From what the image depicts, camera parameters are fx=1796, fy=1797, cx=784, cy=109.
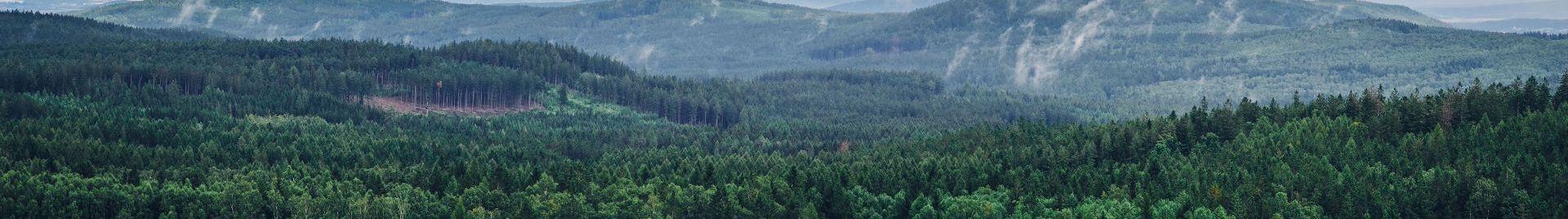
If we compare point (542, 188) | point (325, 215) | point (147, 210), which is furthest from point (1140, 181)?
point (147, 210)

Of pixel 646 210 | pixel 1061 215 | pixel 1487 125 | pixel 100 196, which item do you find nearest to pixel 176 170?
pixel 100 196

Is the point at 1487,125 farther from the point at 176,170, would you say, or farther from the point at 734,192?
the point at 176,170

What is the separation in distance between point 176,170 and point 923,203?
79651 mm

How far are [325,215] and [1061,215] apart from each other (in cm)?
6714

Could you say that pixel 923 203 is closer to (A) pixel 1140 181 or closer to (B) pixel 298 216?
(A) pixel 1140 181

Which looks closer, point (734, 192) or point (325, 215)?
point (325, 215)

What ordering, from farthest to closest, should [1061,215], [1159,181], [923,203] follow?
[1159,181], [923,203], [1061,215]

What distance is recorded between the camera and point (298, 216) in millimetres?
164500

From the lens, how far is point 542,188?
590 ft

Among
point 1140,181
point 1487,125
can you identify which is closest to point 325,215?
point 1140,181

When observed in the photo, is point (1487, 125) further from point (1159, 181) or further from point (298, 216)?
point (298, 216)

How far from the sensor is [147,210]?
16662 cm

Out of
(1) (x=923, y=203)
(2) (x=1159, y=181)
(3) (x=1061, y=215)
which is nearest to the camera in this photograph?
(3) (x=1061, y=215)

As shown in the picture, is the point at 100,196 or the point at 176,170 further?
the point at 176,170
